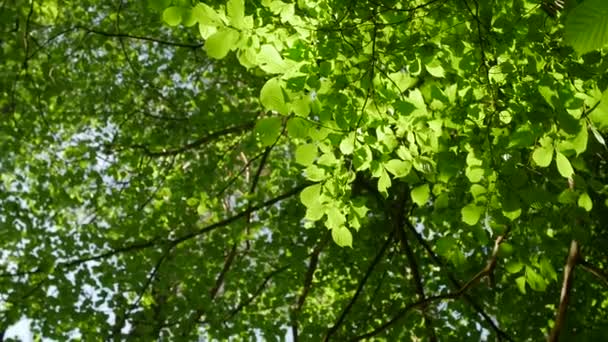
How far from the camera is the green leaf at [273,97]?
5.66 feet

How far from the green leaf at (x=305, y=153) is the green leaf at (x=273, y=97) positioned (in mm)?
277

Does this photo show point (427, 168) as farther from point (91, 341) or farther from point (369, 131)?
point (91, 341)

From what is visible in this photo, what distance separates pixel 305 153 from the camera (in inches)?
79.4

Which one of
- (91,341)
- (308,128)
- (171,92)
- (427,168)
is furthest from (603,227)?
(171,92)

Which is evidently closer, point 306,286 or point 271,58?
point 271,58

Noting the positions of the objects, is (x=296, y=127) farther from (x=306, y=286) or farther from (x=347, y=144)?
(x=306, y=286)

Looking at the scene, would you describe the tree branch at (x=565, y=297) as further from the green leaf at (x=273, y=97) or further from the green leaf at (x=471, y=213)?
the green leaf at (x=273, y=97)

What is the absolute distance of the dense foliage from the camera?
6.37ft

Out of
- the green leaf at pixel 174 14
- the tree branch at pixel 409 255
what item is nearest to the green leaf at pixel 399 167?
the green leaf at pixel 174 14

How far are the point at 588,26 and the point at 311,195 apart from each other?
1365 millimetres

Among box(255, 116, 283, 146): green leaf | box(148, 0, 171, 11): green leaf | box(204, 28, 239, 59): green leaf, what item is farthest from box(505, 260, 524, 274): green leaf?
box(148, 0, 171, 11): green leaf

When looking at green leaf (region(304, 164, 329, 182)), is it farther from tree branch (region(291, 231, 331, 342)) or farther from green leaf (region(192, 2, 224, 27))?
tree branch (region(291, 231, 331, 342))

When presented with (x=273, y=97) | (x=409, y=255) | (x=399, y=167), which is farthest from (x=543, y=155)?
(x=409, y=255)

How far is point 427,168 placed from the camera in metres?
2.36
